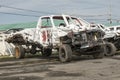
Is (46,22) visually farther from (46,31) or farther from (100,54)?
(100,54)

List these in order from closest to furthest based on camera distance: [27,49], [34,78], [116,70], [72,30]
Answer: [34,78] → [116,70] → [72,30] → [27,49]

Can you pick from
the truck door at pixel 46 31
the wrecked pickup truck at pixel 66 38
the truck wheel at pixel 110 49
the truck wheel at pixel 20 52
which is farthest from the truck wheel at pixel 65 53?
the truck wheel at pixel 20 52

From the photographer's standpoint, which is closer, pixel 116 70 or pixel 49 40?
pixel 116 70

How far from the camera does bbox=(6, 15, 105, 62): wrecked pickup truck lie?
16094 millimetres

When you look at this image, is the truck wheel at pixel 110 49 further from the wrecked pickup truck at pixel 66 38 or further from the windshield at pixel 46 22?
the windshield at pixel 46 22

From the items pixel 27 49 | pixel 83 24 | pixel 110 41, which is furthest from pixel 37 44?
pixel 110 41

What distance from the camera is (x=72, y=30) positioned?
16.2 meters

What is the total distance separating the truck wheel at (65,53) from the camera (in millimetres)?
15617

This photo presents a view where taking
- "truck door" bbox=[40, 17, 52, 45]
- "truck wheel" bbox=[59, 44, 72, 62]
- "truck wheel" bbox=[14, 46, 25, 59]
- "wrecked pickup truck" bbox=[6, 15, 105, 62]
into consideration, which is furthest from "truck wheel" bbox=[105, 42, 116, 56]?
"truck wheel" bbox=[14, 46, 25, 59]

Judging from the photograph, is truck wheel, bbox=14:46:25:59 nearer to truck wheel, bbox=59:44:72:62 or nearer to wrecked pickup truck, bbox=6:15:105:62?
wrecked pickup truck, bbox=6:15:105:62

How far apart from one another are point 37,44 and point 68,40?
3.15 metres

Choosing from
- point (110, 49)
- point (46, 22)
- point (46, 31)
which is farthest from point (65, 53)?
point (110, 49)

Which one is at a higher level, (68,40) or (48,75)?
(68,40)

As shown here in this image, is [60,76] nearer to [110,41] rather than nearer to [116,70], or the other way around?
[116,70]
